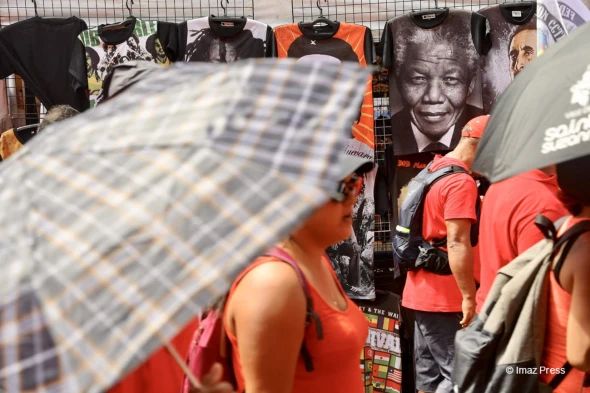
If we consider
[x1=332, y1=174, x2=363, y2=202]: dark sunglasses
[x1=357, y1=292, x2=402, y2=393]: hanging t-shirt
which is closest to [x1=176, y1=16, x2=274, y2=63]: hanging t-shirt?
[x1=357, y1=292, x2=402, y2=393]: hanging t-shirt

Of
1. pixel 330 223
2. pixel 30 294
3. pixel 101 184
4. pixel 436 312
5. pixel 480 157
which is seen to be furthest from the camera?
pixel 436 312

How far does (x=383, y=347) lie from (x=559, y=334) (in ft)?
11.0

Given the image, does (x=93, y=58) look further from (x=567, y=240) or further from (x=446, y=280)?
(x=567, y=240)

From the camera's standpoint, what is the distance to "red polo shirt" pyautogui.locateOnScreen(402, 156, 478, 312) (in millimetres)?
4426

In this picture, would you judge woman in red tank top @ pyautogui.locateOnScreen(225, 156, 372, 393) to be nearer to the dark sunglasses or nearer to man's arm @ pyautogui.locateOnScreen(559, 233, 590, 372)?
the dark sunglasses

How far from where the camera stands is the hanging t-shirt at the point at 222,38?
5.33 meters

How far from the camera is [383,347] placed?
17.9ft

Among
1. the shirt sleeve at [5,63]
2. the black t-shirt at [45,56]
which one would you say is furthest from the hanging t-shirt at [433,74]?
the shirt sleeve at [5,63]

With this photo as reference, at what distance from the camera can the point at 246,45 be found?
17.5 feet

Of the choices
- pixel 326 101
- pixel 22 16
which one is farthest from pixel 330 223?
pixel 22 16

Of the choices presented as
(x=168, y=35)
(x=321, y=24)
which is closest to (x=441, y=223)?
(x=321, y=24)

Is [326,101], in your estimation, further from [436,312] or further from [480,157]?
[436,312]

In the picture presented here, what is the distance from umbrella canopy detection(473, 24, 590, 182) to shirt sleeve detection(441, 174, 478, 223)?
2.38 metres

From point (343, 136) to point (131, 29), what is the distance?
4.43 meters
